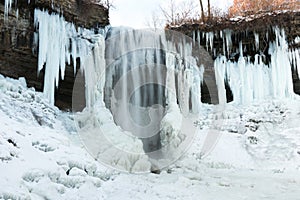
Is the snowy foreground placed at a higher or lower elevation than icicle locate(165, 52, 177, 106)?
lower

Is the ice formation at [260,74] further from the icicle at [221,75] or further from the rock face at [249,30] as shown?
the rock face at [249,30]

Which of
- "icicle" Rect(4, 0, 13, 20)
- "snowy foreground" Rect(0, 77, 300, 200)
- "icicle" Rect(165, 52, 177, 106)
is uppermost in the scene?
"icicle" Rect(4, 0, 13, 20)

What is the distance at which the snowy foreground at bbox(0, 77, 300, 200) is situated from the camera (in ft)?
20.0

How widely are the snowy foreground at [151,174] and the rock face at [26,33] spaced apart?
74 cm

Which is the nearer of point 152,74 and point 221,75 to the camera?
point 152,74

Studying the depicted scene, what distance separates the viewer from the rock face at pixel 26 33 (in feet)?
34.3

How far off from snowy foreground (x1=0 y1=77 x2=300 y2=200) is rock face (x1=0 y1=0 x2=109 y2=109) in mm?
737

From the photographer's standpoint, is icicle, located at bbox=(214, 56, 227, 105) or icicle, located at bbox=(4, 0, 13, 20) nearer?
icicle, located at bbox=(4, 0, 13, 20)

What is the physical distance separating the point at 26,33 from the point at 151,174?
6.11m

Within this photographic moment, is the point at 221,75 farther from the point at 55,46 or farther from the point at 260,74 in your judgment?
the point at 55,46

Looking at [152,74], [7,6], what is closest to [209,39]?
[152,74]

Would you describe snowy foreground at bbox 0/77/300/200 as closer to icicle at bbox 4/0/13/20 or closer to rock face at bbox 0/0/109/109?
rock face at bbox 0/0/109/109

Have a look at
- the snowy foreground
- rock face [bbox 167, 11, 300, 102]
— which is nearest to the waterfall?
rock face [bbox 167, 11, 300, 102]

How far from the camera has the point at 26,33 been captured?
10820mm
